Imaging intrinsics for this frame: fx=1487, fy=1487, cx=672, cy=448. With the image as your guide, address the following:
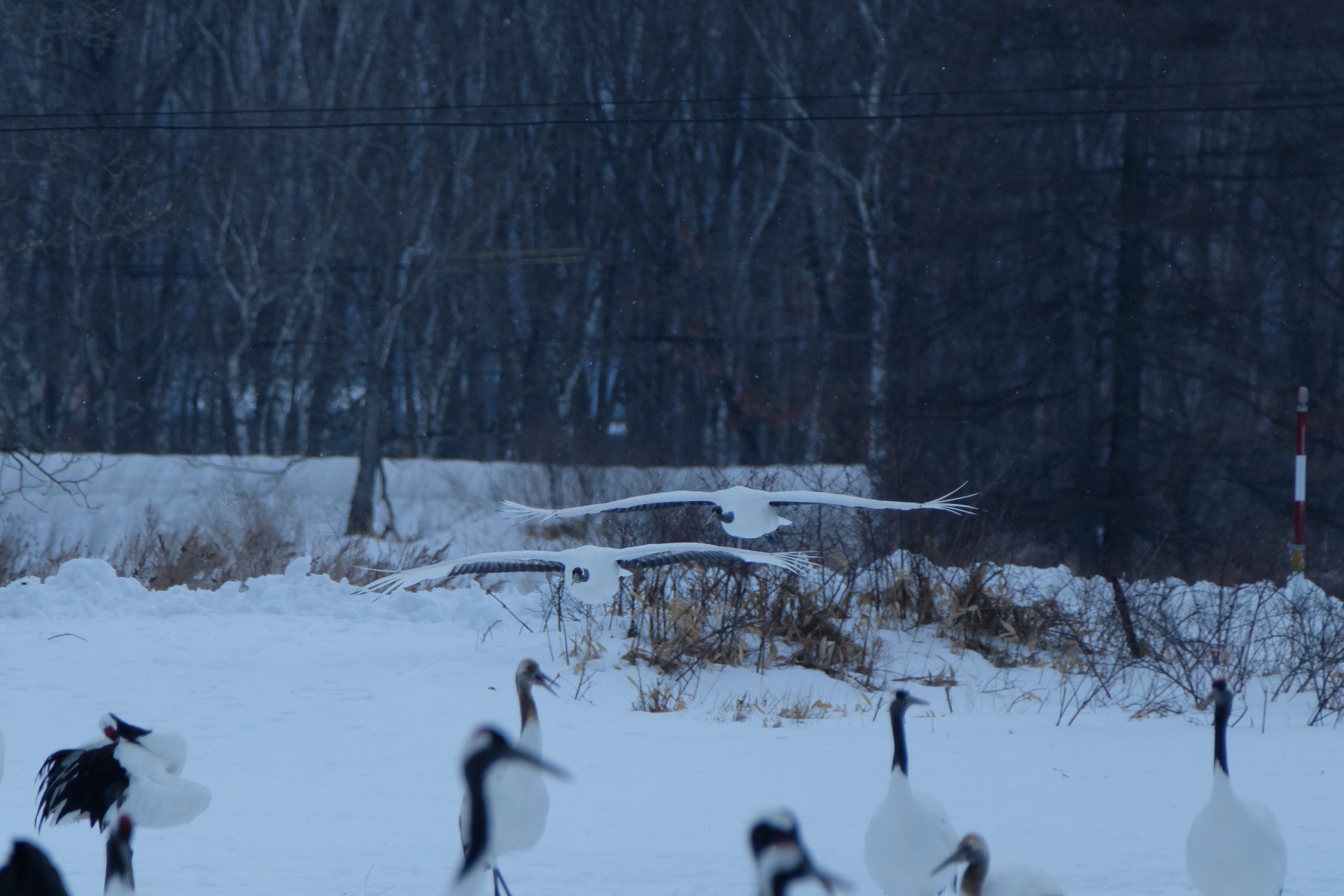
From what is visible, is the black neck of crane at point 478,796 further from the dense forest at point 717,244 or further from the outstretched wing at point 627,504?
the dense forest at point 717,244

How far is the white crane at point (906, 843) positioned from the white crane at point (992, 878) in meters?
0.60

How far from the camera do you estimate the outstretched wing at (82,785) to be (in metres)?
5.05

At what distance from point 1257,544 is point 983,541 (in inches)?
213

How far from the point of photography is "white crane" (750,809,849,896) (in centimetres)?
330

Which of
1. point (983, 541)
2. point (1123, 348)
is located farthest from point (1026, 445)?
point (983, 541)

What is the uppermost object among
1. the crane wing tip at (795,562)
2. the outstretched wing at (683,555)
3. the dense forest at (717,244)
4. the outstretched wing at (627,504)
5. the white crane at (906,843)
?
the dense forest at (717,244)

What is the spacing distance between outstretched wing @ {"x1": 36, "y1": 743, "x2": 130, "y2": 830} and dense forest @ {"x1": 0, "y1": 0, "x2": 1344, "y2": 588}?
389 inches

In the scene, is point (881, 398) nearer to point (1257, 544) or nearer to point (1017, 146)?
point (1017, 146)

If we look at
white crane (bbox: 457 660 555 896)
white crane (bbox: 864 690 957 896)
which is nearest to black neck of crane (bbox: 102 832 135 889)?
white crane (bbox: 457 660 555 896)

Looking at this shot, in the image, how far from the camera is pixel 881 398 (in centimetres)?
2022

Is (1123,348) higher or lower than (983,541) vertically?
higher

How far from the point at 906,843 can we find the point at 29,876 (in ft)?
9.03

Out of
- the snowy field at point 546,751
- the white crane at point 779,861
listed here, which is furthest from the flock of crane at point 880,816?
the white crane at point 779,861

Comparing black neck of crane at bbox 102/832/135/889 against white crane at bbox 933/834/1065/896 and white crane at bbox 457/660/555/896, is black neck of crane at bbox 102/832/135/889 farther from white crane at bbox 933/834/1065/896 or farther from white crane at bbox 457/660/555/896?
white crane at bbox 933/834/1065/896
